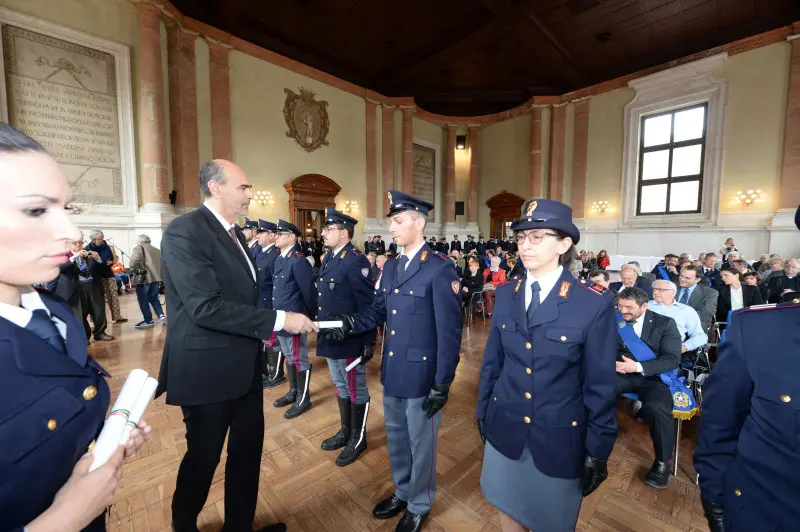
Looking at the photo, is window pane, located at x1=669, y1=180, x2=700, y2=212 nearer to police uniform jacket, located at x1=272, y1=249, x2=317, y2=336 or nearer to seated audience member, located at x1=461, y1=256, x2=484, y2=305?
seated audience member, located at x1=461, y1=256, x2=484, y2=305

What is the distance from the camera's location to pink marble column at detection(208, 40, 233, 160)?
10.6m

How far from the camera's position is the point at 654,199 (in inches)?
523

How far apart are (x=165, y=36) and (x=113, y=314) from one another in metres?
8.08

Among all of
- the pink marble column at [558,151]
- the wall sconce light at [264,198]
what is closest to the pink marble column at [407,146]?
the wall sconce light at [264,198]

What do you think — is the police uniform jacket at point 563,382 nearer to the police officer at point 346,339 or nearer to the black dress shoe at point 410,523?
the black dress shoe at point 410,523

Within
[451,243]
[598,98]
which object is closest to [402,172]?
[451,243]

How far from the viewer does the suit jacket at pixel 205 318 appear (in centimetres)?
146

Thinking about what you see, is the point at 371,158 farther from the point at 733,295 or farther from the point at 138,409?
the point at 138,409

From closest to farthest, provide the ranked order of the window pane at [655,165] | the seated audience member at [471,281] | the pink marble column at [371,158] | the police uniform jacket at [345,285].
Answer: the police uniform jacket at [345,285] → the seated audience member at [471,281] → the window pane at [655,165] → the pink marble column at [371,158]

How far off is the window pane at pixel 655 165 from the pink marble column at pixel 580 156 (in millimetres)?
2130

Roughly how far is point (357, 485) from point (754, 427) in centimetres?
214

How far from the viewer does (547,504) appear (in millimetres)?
1366

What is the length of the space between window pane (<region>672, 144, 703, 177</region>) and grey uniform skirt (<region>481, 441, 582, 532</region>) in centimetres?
1540

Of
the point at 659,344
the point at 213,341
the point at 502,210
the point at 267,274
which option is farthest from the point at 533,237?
the point at 502,210
